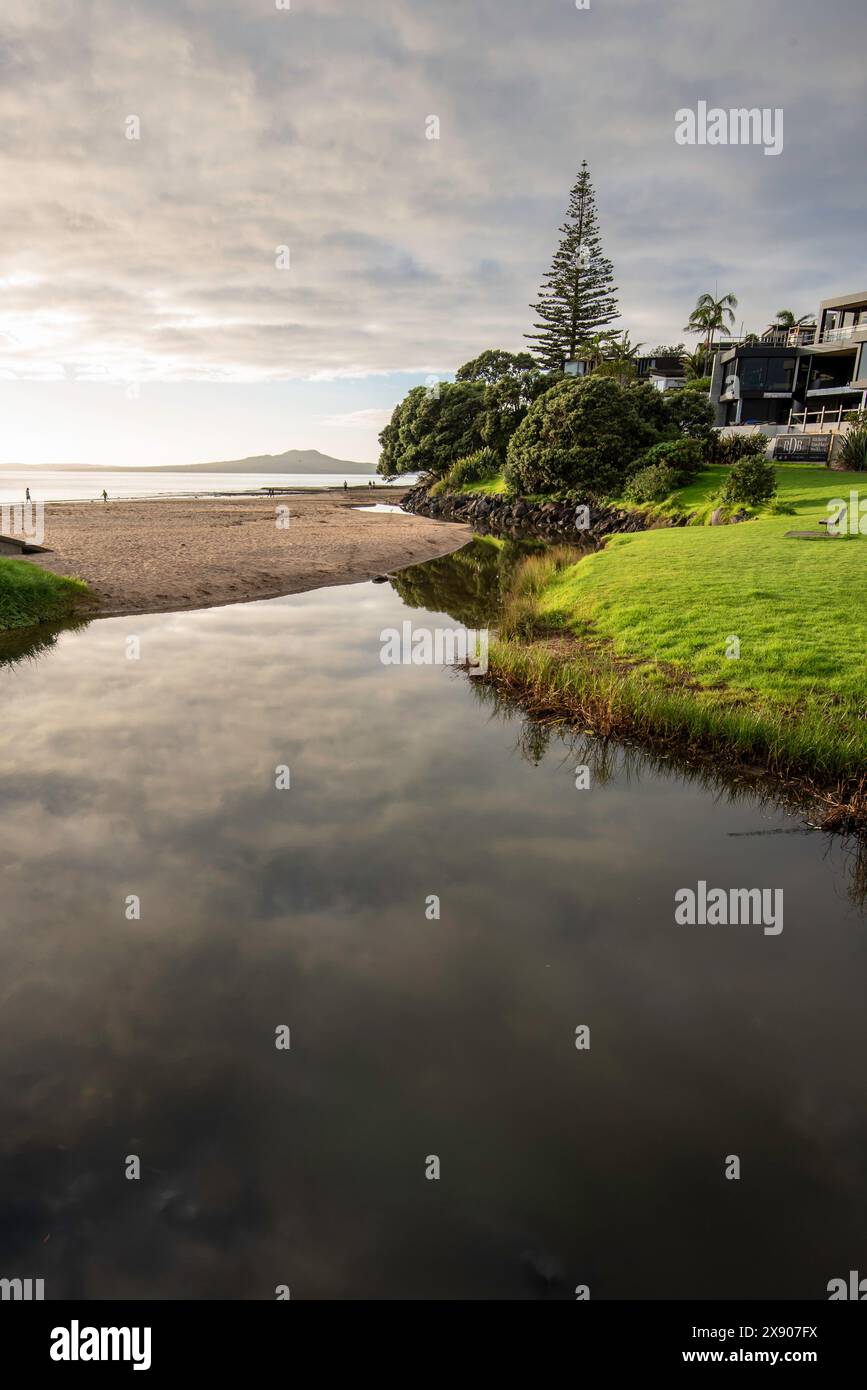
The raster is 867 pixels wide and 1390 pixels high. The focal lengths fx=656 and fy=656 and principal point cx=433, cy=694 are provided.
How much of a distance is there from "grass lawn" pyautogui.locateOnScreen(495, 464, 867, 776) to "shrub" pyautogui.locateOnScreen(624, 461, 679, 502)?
672 inches

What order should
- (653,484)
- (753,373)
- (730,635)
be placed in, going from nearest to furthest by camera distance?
(730,635), (653,484), (753,373)

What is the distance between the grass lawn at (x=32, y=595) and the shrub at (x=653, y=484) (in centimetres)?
3411

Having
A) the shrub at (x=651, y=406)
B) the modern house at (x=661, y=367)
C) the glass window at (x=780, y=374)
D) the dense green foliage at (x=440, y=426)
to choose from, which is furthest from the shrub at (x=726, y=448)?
the modern house at (x=661, y=367)

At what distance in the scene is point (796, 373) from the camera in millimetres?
60750

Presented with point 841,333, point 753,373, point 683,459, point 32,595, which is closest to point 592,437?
point 683,459

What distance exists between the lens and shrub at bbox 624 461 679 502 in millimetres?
42125

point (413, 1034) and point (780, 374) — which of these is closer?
point (413, 1034)

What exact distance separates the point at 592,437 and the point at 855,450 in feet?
56.5

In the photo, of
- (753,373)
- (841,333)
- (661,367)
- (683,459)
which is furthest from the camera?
(661,367)

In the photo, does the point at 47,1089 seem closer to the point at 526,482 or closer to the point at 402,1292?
the point at 402,1292

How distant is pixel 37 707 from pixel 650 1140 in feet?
42.4

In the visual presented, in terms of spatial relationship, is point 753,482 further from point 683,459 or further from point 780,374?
point 780,374

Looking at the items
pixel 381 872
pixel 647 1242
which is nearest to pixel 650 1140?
pixel 647 1242

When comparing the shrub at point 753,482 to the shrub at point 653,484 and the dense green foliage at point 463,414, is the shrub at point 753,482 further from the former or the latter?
the dense green foliage at point 463,414
